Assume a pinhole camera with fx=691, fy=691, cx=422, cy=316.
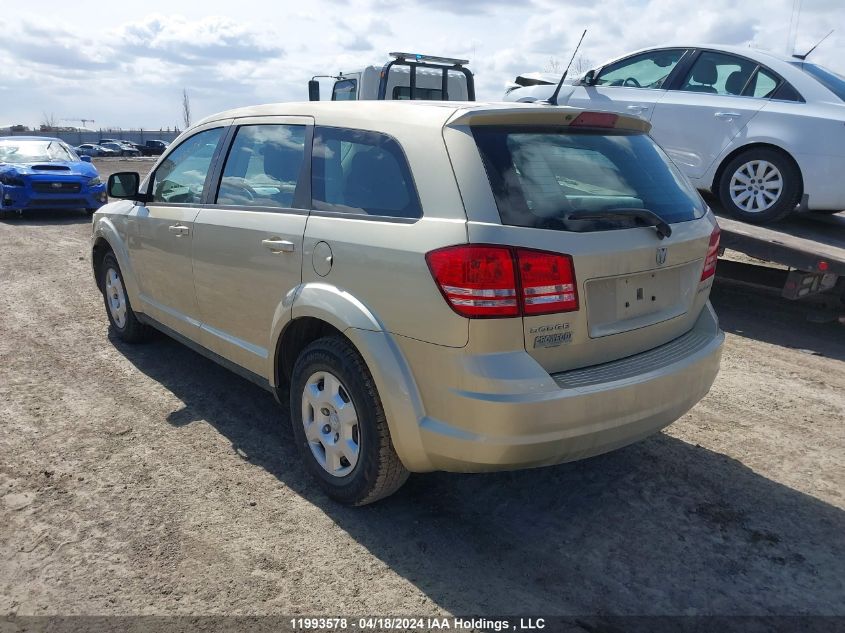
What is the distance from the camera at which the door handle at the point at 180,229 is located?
4.28m

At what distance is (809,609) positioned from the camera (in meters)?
2.69

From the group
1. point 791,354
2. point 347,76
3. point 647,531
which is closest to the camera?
point 647,531

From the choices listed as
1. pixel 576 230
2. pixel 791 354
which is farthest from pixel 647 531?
pixel 791 354

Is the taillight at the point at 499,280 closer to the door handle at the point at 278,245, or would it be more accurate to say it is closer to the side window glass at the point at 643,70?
the door handle at the point at 278,245

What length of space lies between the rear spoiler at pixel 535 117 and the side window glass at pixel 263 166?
3.53ft

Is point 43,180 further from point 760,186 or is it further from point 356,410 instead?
point 356,410

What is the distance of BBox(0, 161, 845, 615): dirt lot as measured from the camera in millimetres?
2750

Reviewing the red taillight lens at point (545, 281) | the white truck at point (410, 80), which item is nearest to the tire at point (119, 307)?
the red taillight lens at point (545, 281)

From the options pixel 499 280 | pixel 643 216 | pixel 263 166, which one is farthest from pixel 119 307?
pixel 643 216

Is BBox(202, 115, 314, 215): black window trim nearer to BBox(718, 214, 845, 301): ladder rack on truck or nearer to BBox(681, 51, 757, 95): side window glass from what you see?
BBox(718, 214, 845, 301): ladder rack on truck

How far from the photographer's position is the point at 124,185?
510 cm

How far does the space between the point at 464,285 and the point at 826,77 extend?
5.98 m

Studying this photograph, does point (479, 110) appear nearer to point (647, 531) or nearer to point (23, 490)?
point (647, 531)

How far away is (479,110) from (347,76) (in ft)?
35.8
